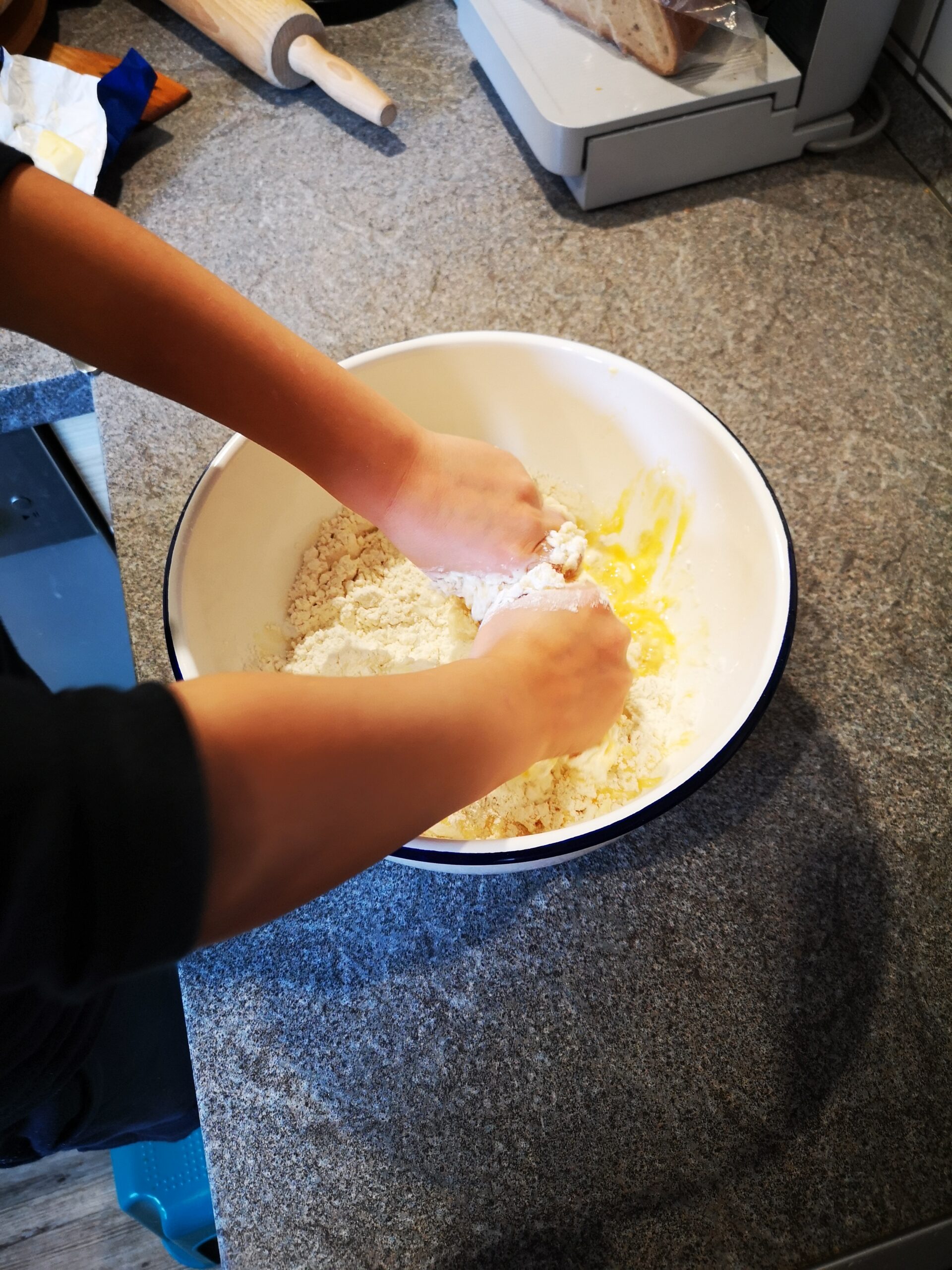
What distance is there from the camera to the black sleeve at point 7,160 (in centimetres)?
49

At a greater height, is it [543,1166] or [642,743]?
[642,743]

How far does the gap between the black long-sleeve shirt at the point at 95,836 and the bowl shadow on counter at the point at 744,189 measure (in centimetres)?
77

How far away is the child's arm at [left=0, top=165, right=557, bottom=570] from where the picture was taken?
512mm

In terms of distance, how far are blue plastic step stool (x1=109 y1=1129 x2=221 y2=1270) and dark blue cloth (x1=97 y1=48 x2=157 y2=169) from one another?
98cm

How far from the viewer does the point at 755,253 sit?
852 mm

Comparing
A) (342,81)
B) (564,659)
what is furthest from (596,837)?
(342,81)

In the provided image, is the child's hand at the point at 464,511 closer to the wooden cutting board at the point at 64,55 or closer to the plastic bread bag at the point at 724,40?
the plastic bread bag at the point at 724,40

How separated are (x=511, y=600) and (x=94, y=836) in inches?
14.3

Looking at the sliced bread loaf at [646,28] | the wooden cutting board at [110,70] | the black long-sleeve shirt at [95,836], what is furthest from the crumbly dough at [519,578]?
the wooden cutting board at [110,70]

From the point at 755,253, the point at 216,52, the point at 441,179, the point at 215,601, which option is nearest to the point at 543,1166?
the point at 215,601

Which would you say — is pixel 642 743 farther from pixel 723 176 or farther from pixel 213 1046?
pixel 723 176

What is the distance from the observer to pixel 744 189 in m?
0.90

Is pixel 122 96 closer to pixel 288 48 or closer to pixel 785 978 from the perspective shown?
pixel 288 48

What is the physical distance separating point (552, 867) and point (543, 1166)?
6.7 inches
